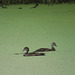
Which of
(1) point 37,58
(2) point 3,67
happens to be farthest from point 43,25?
(2) point 3,67

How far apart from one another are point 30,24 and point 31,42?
104cm

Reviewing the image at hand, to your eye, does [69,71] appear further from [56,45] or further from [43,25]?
[43,25]

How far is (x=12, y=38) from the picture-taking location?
3379 millimetres

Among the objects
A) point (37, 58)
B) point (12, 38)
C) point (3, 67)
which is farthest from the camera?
point (12, 38)

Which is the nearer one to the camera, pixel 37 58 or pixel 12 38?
pixel 37 58

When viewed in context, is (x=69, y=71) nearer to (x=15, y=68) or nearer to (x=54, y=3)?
(x=15, y=68)

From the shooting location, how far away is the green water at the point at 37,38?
7.84 feet

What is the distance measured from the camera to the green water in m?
2.39

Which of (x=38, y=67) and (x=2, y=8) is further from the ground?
(x=38, y=67)

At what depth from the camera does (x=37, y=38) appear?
11.1 ft

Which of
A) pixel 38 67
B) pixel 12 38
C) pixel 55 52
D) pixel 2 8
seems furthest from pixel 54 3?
pixel 38 67

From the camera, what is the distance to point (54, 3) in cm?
616

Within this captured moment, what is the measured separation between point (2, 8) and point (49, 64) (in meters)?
3.46

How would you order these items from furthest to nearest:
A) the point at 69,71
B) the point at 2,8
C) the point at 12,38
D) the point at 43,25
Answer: the point at 2,8 < the point at 43,25 < the point at 12,38 < the point at 69,71
